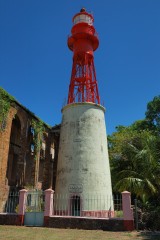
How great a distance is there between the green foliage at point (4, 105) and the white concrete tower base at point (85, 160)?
4.16 metres

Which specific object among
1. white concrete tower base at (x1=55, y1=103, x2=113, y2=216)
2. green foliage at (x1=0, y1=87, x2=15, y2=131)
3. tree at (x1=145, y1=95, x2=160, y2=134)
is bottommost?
white concrete tower base at (x1=55, y1=103, x2=113, y2=216)

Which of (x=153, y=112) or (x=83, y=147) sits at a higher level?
(x=153, y=112)

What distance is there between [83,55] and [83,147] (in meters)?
7.90

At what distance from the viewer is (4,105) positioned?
17156 millimetres

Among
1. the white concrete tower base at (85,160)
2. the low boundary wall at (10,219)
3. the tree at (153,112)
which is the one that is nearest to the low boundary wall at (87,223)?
the low boundary wall at (10,219)

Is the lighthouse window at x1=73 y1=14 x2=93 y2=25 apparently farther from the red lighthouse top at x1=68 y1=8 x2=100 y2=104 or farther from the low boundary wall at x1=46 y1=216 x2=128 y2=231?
the low boundary wall at x1=46 y1=216 x2=128 y2=231

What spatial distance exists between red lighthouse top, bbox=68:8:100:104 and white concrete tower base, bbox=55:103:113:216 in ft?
4.63

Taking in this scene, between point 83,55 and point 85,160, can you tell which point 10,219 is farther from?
point 83,55

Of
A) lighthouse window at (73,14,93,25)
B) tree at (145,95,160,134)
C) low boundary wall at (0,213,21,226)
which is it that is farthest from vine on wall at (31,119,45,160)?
tree at (145,95,160,134)

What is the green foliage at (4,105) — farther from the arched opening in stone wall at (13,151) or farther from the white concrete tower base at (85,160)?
the arched opening in stone wall at (13,151)

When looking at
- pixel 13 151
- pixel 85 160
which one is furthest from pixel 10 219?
pixel 13 151

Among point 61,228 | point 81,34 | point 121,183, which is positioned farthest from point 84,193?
point 81,34

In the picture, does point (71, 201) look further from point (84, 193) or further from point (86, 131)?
point (86, 131)

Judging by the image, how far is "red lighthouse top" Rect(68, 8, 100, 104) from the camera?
19.8 metres
